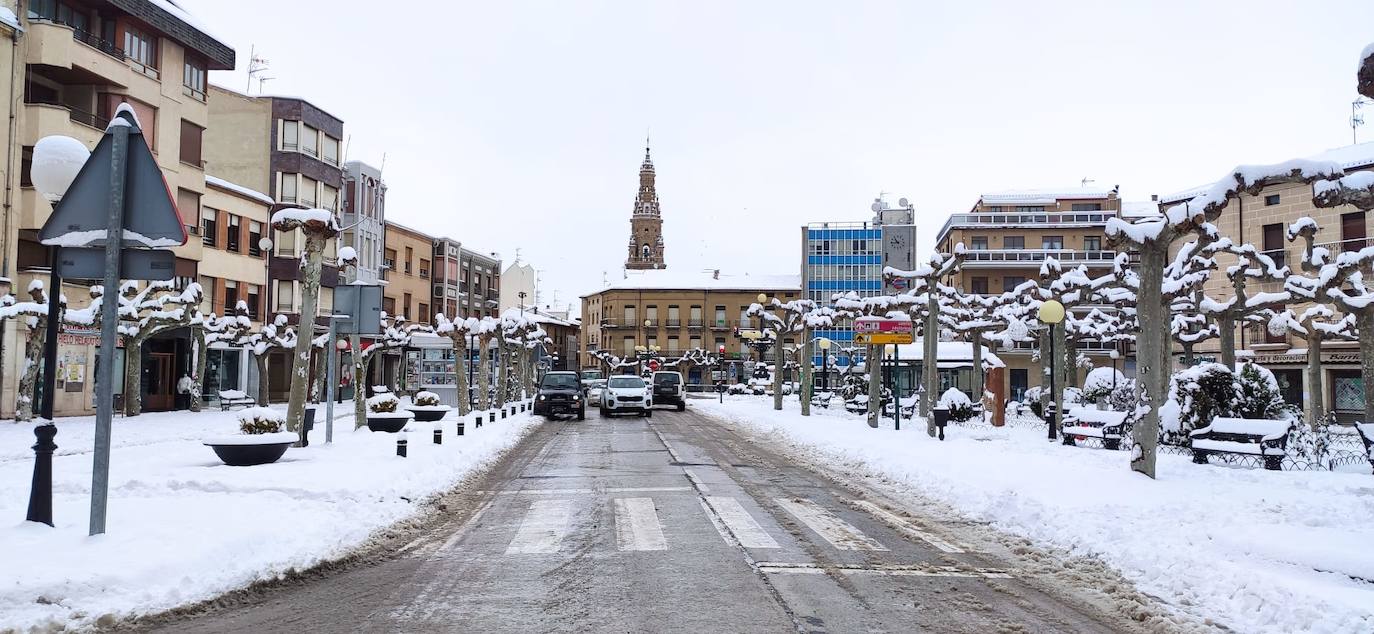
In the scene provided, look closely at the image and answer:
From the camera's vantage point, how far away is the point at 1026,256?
70500 millimetres

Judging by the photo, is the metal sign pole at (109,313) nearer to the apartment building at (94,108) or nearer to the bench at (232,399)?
the apartment building at (94,108)

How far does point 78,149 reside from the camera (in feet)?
25.6

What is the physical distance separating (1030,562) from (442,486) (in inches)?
321

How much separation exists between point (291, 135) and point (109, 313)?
42554mm

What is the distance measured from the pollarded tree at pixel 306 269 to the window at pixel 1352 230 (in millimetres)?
35961

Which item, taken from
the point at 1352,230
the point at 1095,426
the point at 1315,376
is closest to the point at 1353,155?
the point at 1352,230

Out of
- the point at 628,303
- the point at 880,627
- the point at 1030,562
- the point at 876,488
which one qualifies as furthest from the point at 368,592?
the point at 628,303

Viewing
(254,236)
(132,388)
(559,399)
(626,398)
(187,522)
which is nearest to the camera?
(187,522)

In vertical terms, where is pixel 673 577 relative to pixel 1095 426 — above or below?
below

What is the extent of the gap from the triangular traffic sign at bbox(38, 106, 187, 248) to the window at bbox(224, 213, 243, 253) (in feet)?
116

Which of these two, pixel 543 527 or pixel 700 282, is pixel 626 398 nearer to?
pixel 543 527

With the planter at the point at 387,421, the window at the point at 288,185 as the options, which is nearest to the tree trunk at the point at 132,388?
the planter at the point at 387,421

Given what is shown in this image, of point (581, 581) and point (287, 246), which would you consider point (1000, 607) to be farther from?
point (287, 246)

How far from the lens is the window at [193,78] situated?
34.6 meters
